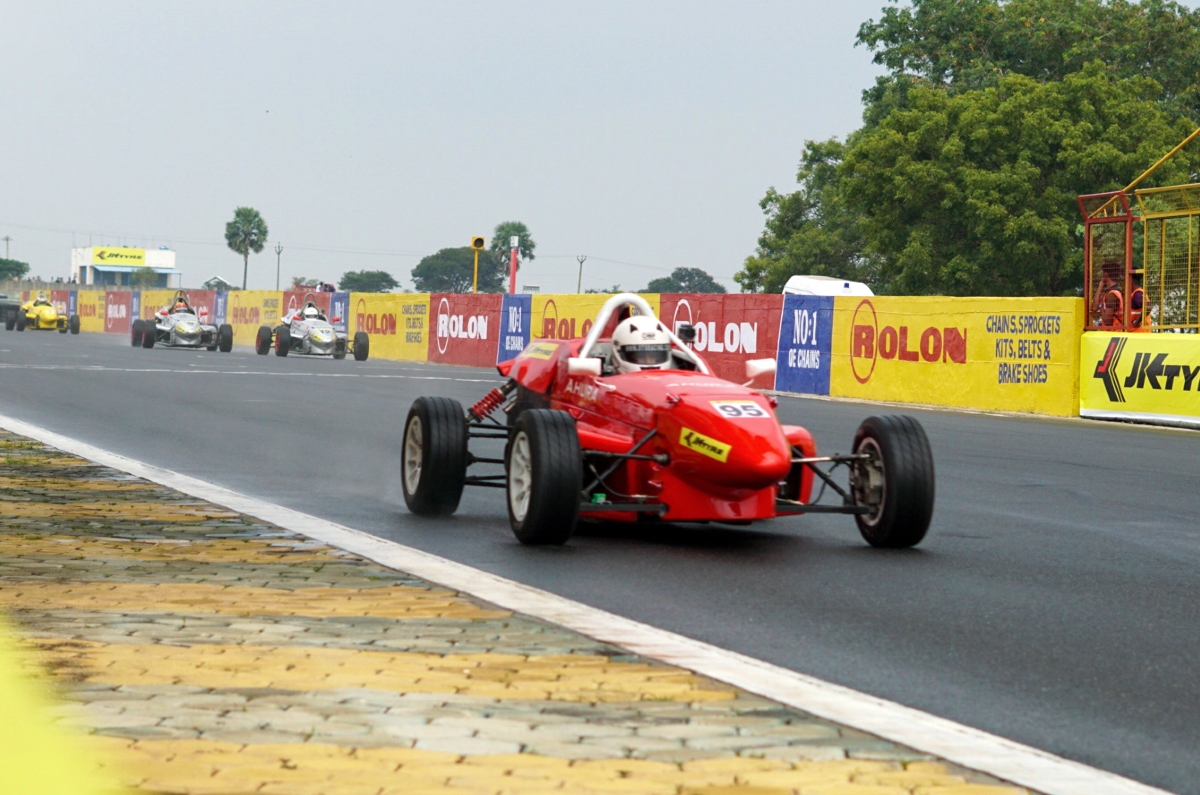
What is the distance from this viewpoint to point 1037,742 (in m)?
4.38

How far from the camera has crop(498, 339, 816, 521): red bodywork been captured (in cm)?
822

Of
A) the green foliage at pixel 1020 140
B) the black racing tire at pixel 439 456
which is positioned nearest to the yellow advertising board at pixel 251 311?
the green foliage at pixel 1020 140

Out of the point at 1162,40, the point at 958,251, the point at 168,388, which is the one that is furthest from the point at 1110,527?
the point at 1162,40

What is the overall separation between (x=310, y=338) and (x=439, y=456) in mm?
33929

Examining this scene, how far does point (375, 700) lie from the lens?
446cm

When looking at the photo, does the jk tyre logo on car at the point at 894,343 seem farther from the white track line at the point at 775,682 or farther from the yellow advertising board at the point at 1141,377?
the white track line at the point at 775,682

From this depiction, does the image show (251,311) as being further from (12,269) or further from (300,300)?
(12,269)

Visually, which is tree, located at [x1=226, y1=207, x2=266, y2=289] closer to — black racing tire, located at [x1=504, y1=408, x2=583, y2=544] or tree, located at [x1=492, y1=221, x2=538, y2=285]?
tree, located at [x1=492, y1=221, x2=538, y2=285]

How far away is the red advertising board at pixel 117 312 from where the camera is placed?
66750mm

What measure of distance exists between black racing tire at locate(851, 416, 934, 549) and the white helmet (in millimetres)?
1461

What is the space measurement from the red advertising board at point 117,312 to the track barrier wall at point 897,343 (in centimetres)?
3182

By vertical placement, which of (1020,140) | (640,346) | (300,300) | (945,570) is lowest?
(945,570)

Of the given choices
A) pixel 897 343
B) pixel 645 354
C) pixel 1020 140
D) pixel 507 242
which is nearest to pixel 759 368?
pixel 645 354

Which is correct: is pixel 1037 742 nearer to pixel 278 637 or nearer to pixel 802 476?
pixel 278 637
